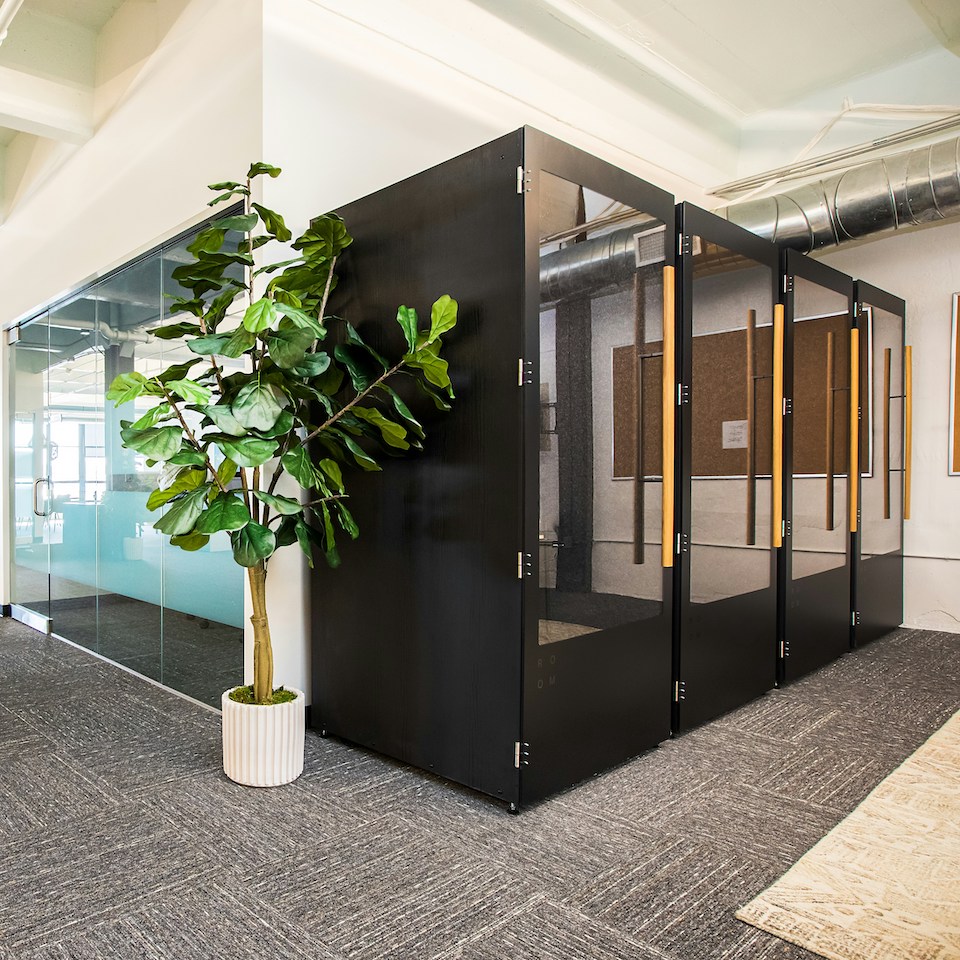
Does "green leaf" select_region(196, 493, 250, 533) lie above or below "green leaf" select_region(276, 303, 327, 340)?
below

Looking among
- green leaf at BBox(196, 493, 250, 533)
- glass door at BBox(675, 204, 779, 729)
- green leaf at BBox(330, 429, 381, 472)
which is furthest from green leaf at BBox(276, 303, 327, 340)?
glass door at BBox(675, 204, 779, 729)

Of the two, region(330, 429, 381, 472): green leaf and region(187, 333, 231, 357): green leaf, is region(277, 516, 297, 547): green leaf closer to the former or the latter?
region(330, 429, 381, 472): green leaf

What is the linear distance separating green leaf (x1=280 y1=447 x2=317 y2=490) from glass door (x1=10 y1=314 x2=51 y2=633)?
3262mm

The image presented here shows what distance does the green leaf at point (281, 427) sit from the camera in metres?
2.21

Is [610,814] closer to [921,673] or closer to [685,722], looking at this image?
[685,722]

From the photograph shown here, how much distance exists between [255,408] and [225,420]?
0.29 ft

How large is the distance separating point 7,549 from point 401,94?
416 centimetres

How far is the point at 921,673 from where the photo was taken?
378cm

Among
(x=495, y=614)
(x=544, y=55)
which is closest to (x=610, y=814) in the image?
(x=495, y=614)

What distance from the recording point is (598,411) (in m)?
2.43

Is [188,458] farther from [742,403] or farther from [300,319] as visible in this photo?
[742,403]

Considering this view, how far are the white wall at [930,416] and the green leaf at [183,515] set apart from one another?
14.6ft

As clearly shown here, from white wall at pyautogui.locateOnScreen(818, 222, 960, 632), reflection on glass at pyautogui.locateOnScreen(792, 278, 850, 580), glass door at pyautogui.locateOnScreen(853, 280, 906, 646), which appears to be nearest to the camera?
reflection on glass at pyautogui.locateOnScreen(792, 278, 850, 580)

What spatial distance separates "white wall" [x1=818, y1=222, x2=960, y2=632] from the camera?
4734 mm
